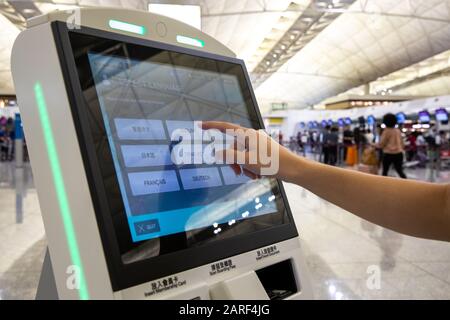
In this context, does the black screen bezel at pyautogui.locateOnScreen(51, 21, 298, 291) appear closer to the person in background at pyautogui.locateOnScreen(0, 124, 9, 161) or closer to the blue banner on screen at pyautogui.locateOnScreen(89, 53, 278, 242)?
the blue banner on screen at pyautogui.locateOnScreen(89, 53, 278, 242)

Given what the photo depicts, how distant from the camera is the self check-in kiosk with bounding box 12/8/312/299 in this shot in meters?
0.69

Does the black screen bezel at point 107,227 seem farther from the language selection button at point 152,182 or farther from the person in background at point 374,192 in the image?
the person in background at point 374,192

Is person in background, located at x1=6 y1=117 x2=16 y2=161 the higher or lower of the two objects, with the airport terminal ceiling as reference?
lower

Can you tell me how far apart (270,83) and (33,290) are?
3033 cm

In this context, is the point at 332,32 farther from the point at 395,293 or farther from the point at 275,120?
the point at 395,293

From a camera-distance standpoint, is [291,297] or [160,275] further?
→ [291,297]

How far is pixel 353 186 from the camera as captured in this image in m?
0.81

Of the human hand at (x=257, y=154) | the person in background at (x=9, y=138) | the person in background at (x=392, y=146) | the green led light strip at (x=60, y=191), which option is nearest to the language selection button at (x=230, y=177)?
the human hand at (x=257, y=154)

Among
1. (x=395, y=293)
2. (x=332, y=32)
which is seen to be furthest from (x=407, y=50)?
(x=395, y=293)

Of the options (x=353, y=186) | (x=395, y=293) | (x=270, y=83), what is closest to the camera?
(x=353, y=186)

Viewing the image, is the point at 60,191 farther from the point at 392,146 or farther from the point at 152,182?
the point at 392,146

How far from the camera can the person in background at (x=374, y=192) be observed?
78 centimetres

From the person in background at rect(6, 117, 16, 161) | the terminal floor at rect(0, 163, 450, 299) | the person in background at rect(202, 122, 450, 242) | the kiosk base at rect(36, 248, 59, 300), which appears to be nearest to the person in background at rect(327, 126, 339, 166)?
the terminal floor at rect(0, 163, 450, 299)

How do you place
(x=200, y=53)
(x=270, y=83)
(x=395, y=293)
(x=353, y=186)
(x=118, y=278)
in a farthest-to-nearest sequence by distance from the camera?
(x=270, y=83), (x=395, y=293), (x=200, y=53), (x=353, y=186), (x=118, y=278)
